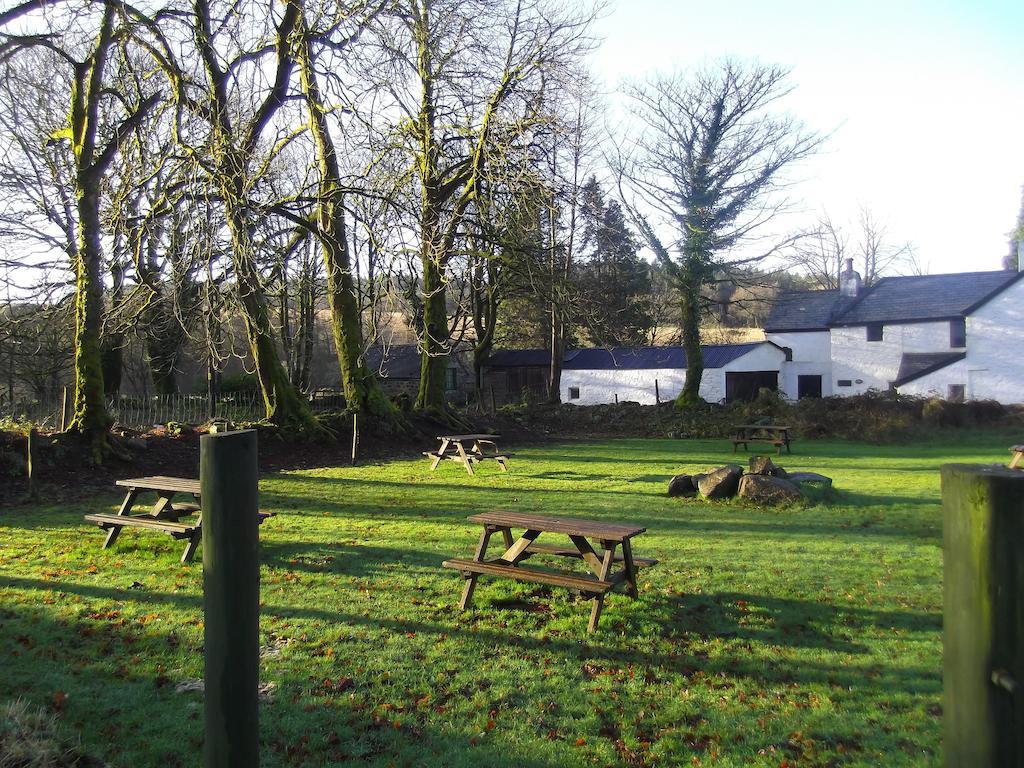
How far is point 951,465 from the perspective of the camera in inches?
68.0

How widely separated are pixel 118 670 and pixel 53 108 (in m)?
14.2

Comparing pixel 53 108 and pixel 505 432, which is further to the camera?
pixel 505 432

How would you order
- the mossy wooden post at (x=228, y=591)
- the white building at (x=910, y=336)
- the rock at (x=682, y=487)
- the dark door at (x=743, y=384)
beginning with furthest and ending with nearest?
the dark door at (x=743, y=384), the white building at (x=910, y=336), the rock at (x=682, y=487), the mossy wooden post at (x=228, y=591)

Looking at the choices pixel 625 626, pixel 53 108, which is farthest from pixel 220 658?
pixel 53 108

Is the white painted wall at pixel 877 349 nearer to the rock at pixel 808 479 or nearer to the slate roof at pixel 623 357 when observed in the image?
the slate roof at pixel 623 357

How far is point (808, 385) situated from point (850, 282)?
23.3ft

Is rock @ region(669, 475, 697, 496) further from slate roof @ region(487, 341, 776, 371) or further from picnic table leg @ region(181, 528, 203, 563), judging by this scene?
slate roof @ region(487, 341, 776, 371)

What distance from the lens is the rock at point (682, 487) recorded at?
1212 centimetres

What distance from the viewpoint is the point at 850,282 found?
43.0 m

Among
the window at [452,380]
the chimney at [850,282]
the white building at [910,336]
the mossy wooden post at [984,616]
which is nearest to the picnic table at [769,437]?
the white building at [910,336]

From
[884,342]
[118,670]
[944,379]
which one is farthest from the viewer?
[884,342]

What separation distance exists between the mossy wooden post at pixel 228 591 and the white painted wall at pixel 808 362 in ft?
135

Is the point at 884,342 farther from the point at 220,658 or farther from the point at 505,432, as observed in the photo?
the point at 220,658

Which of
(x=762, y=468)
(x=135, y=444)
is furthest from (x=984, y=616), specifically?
(x=135, y=444)
